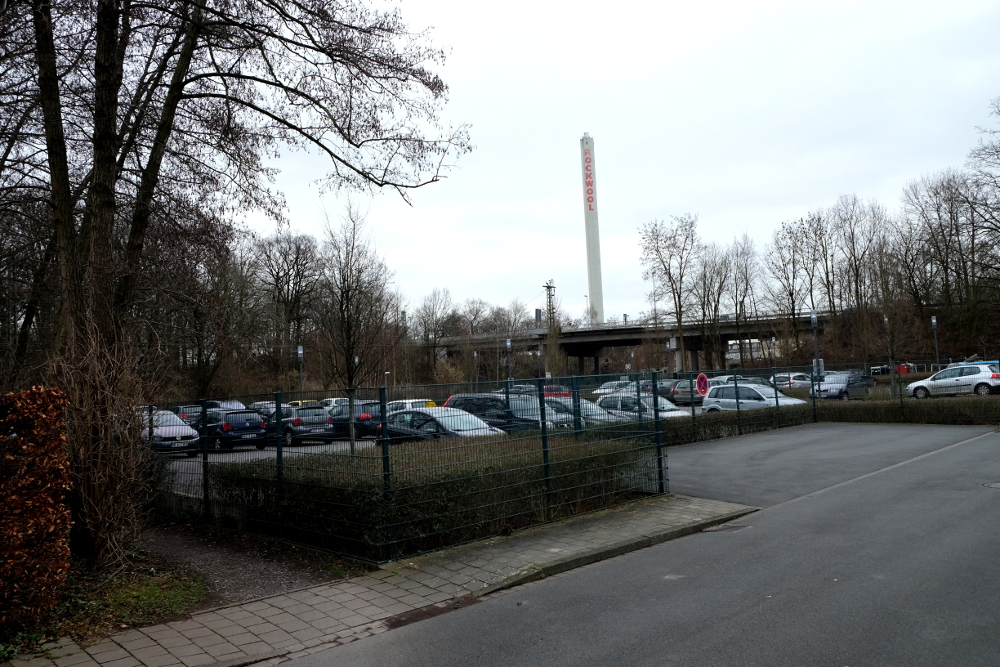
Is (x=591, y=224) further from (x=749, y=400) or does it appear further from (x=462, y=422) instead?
(x=462, y=422)

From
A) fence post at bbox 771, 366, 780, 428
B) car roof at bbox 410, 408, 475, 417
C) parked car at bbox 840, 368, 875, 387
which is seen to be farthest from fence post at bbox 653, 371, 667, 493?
parked car at bbox 840, 368, 875, 387

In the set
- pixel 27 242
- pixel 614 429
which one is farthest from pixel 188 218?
pixel 614 429

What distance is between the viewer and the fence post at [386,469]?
7.23m

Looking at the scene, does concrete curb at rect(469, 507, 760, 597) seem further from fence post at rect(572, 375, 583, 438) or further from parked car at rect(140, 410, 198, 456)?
parked car at rect(140, 410, 198, 456)

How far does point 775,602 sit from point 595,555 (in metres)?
2.29

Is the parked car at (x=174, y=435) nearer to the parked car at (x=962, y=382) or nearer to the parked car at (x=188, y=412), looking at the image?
the parked car at (x=188, y=412)

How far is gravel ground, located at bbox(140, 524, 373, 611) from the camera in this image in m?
6.80

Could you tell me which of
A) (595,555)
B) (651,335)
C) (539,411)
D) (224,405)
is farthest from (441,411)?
(651,335)

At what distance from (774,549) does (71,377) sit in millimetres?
7619

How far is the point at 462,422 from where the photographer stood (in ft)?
27.6

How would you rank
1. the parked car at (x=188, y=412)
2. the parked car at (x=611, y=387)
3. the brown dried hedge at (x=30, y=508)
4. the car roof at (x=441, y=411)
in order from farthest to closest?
the parked car at (x=611, y=387), the parked car at (x=188, y=412), the car roof at (x=441, y=411), the brown dried hedge at (x=30, y=508)

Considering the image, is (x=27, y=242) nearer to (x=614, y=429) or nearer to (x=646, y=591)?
(x=614, y=429)

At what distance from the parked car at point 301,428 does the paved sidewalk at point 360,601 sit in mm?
1909

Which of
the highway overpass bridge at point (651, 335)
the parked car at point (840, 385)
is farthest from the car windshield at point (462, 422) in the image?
the highway overpass bridge at point (651, 335)
